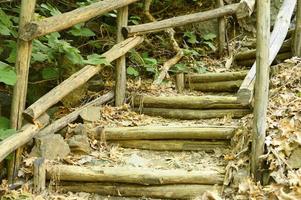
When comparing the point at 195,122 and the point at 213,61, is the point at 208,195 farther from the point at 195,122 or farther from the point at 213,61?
the point at 213,61

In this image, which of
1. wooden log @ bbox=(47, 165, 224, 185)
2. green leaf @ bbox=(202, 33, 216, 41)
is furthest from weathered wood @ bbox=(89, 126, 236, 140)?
green leaf @ bbox=(202, 33, 216, 41)

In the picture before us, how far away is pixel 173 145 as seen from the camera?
3889 millimetres

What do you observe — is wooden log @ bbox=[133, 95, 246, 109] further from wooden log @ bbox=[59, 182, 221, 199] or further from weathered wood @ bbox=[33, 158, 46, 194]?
weathered wood @ bbox=[33, 158, 46, 194]

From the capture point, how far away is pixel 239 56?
5961 millimetres

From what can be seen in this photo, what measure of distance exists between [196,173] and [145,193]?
1.54 ft

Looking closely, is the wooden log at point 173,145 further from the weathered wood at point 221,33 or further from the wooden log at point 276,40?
the weathered wood at point 221,33

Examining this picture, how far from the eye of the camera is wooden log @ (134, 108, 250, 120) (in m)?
4.28

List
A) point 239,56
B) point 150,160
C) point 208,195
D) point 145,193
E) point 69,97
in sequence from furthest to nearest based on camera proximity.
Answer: point 239,56 < point 69,97 < point 150,160 < point 145,193 < point 208,195

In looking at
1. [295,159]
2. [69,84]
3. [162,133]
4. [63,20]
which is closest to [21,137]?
[69,84]

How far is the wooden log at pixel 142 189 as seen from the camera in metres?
3.23

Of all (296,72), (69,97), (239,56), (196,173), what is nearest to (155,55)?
(239,56)

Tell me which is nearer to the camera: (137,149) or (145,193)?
(145,193)

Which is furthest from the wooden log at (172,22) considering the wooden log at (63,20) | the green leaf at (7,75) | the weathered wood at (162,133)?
the green leaf at (7,75)

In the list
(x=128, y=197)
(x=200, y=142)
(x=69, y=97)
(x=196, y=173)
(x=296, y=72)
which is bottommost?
(x=128, y=197)
